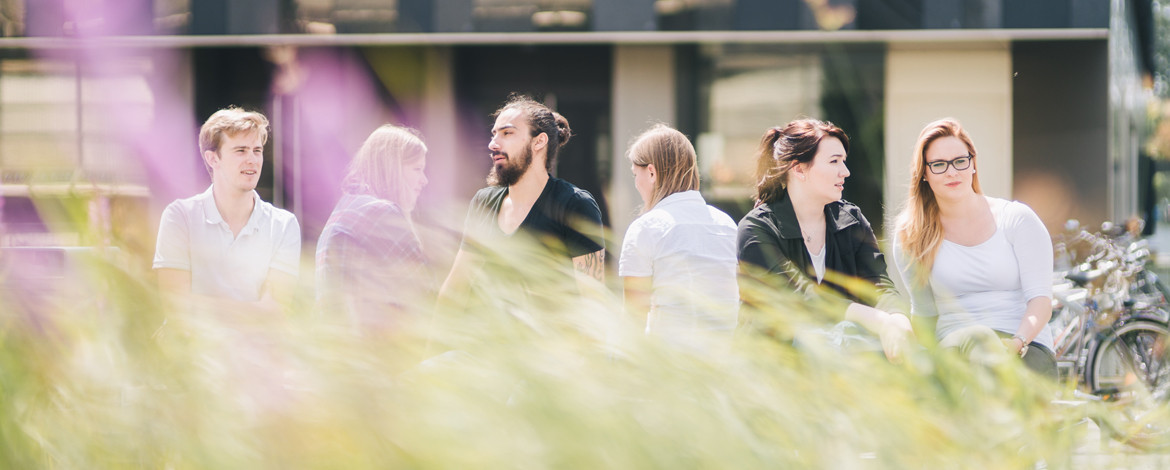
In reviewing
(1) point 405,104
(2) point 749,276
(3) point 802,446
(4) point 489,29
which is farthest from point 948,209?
(1) point 405,104

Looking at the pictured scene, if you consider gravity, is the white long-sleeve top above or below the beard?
below

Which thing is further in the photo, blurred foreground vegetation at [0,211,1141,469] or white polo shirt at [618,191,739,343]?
white polo shirt at [618,191,739,343]

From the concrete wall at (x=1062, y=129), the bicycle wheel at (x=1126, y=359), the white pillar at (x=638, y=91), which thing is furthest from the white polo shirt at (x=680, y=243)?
the concrete wall at (x=1062, y=129)

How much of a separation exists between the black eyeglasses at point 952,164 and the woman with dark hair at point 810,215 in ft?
0.92

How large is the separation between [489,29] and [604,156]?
1919 mm

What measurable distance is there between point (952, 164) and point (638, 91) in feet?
28.5

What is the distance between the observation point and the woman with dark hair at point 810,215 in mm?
3211

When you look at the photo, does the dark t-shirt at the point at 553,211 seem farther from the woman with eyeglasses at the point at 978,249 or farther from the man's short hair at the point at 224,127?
the woman with eyeglasses at the point at 978,249

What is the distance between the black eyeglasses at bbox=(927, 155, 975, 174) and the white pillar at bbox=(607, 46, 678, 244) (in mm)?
8413

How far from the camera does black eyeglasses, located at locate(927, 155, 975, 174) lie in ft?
10.9

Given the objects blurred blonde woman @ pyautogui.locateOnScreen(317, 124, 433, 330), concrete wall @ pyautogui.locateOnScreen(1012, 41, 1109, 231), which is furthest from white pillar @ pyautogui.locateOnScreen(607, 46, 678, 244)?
blurred blonde woman @ pyautogui.locateOnScreen(317, 124, 433, 330)

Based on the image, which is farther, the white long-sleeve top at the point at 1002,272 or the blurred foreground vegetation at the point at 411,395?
the white long-sleeve top at the point at 1002,272

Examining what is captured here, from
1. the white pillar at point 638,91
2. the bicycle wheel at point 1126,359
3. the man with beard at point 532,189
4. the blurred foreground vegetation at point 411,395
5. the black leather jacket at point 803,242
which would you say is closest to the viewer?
the blurred foreground vegetation at point 411,395

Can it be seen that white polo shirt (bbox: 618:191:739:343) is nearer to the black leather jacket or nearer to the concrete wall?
the black leather jacket
